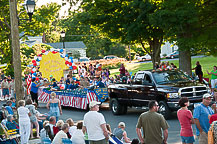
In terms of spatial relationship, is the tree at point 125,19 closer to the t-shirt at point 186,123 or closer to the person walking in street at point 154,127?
the t-shirt at point 186,123

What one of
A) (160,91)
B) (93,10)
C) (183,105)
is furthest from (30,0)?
(93,10)

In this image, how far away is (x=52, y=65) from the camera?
96.4 feet

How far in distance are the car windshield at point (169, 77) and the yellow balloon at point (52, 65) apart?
12229mm

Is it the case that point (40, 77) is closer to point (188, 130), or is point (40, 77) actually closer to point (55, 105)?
point (55, 105)

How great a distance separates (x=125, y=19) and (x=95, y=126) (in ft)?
65.4

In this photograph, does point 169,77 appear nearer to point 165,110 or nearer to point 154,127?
point 165,110

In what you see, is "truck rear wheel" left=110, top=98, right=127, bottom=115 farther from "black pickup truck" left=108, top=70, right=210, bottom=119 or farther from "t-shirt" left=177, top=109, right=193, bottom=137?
"t-shirt" left=177, top=109, right=193, bottom=137

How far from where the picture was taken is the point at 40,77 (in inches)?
1156

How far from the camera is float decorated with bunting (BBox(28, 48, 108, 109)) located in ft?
69.8

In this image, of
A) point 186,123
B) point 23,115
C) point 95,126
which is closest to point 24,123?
point 23,115

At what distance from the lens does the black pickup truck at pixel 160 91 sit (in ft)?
54.7

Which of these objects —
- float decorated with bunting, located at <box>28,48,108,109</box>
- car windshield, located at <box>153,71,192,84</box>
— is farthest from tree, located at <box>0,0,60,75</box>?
car windshield, located at <box>153,71,192,84</box>

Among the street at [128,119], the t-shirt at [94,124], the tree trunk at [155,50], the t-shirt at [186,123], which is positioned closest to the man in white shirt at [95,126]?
the t-shirt at [94,124]

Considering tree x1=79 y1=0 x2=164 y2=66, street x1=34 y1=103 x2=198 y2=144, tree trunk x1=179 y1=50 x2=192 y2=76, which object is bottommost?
street x1=34 y1=103 x2=198 y2=144
